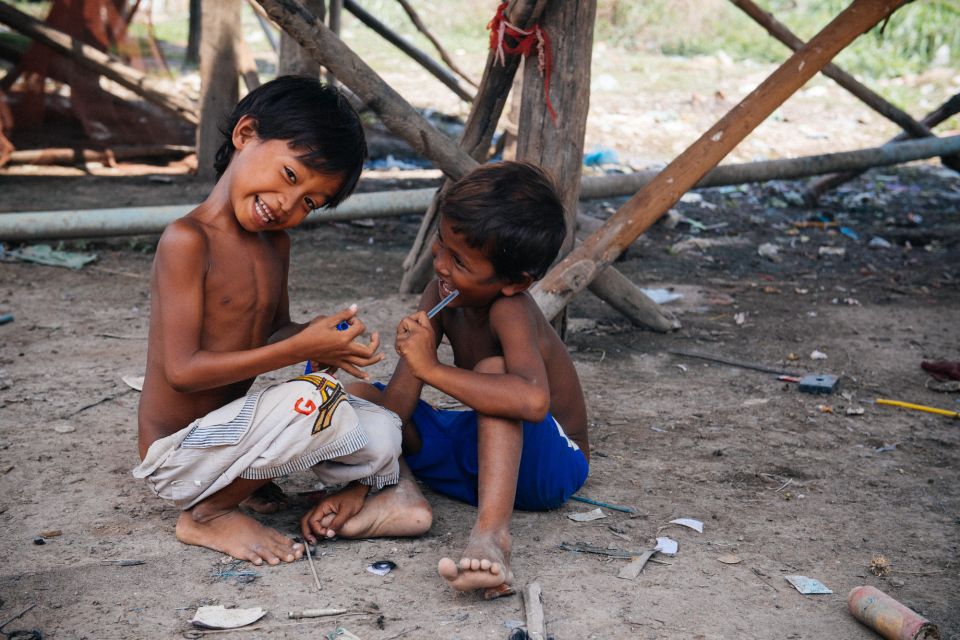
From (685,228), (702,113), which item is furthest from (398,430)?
(702,113)

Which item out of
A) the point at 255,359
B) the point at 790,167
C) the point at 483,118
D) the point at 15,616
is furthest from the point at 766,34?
the point at 15,616

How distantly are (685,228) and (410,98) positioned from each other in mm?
4807

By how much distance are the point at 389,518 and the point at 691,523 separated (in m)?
0.77

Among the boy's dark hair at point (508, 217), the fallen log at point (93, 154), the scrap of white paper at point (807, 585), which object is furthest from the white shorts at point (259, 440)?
the fallen log at point (93, 154)

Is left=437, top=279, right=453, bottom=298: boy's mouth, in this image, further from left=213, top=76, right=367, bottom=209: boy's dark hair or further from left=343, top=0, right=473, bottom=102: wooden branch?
left=343, top=0, right=473, bottom=102: wooden branch

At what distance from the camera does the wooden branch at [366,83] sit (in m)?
3.04

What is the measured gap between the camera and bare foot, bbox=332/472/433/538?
2193 mm

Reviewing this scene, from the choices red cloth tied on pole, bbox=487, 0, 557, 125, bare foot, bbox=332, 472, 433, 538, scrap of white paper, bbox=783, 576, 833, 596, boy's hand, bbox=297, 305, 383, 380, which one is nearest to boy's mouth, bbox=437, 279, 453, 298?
boy's hand, bbox=297, 305, 383, 380

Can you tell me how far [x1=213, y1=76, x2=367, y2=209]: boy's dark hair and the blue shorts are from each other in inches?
25.5

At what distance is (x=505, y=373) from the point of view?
2168 millimetres

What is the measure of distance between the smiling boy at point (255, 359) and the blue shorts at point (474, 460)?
0.71 ft

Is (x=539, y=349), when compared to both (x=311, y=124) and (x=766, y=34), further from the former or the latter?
(x=766, y=34)

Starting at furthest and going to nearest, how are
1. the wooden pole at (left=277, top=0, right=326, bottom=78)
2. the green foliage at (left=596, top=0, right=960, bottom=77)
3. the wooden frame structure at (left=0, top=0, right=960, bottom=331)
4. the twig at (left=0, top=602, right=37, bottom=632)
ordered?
1. the green foliage at (left=596, top=0, right=960, bottom=77)
2. the wooden pole at (left=277, top=0, right=326, bottom=78)
3. the wooden frame structure at (left=0, top=0, right=960, bottom=331)
4. the twig at (left=0, top=602, right=37, bottom=632)

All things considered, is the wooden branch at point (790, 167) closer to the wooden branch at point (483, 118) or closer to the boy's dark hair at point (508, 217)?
the wooden branch at point (483, 118)
